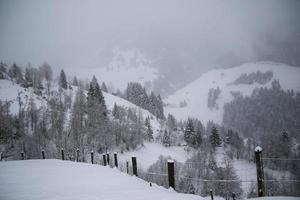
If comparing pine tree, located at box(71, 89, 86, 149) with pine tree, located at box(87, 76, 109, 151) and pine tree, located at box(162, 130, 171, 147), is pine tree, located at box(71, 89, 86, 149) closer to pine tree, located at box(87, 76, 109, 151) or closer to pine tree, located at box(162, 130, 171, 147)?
pine tree, located at box(87, 76, 109, 151)

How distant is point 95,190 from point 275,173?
7355 cm

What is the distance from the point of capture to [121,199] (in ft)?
21.2

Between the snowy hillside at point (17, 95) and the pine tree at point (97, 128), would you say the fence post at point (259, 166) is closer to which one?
the pine tree at point (97, 128)

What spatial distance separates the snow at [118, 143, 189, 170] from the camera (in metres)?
68.4

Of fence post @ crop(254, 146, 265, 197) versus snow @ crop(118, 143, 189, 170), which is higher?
fence post @ crop(254, 146, 265, 197)

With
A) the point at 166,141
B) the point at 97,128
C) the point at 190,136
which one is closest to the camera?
the point at 97,128

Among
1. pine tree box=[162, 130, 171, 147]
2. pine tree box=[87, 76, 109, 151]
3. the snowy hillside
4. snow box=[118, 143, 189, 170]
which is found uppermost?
the snowy hillside

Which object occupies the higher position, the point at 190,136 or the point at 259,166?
the point at 259,166

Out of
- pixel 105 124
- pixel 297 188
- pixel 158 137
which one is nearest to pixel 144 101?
pixel 158 137

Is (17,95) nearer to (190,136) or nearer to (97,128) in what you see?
(97,128)

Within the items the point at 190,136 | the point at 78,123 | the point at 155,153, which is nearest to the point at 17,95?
the point at 78,123

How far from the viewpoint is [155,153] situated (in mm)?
75125

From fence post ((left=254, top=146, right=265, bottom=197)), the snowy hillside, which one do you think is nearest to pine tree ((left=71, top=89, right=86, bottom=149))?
the snowy hillside

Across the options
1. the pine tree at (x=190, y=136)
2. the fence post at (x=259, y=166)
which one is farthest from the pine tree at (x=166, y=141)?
the fence post at (x=259, y=166)
